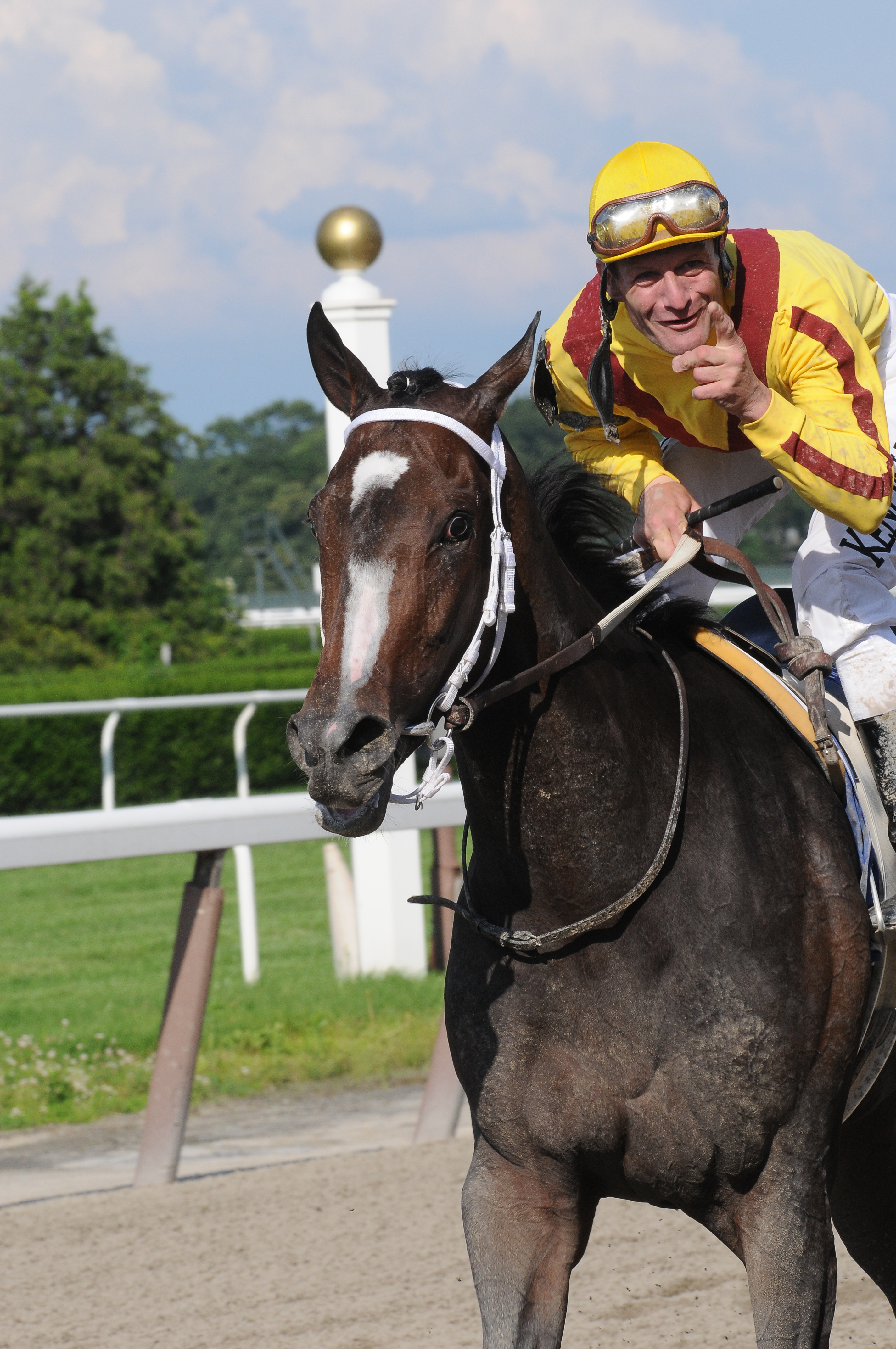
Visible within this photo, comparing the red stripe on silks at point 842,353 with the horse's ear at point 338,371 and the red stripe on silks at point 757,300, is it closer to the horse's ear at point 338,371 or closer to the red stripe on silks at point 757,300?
the red stripe on silks at point 757,300

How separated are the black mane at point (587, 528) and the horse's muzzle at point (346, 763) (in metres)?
0.70

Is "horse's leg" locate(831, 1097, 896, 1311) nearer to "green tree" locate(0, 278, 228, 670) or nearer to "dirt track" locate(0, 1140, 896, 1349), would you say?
"dirt track" locate(0, 1140, 896, 1349)

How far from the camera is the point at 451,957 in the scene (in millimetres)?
2535

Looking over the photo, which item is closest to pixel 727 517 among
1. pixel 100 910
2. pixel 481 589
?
pixel 481 589

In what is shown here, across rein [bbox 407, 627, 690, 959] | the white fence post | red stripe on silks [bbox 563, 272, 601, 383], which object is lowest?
the white fence post

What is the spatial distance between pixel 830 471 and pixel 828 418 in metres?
0.11

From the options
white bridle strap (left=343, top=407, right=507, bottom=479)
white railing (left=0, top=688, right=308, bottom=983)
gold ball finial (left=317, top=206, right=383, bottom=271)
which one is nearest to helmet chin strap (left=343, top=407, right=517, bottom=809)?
white bridle strap (left=343, top=407, right=507, bottom=479)

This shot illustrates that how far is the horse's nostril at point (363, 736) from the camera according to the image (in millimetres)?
1918

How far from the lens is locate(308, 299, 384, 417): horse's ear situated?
2.28m

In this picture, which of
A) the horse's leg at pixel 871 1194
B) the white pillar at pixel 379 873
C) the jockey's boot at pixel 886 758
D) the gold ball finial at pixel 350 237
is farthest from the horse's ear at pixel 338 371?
the gold ball finial at pixel 350 237

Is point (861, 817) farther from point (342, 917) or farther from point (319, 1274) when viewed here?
point (342, 917)

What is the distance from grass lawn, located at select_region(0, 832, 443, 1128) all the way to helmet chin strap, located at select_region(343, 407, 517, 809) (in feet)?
12.6

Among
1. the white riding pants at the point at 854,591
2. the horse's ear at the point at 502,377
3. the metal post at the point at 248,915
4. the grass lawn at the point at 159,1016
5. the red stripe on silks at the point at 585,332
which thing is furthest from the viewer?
the metal post at the point at 248,915

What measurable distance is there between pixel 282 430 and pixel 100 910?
112 m
